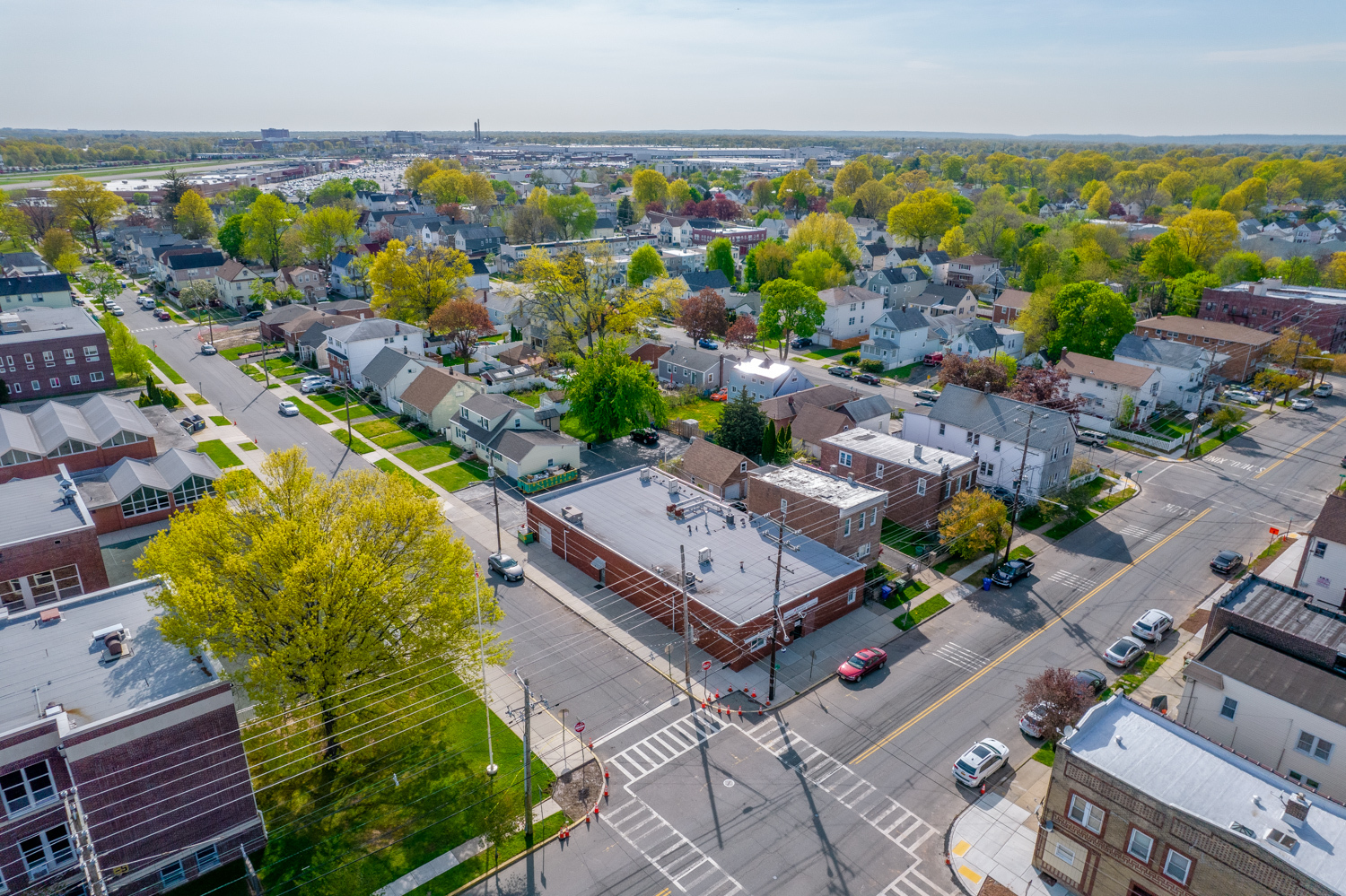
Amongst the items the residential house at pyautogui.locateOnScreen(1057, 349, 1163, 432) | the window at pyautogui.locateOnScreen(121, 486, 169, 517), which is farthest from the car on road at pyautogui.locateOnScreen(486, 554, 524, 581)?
the residential house at pyautogui.locateOnScreen(1057, 349, 1163, 432)

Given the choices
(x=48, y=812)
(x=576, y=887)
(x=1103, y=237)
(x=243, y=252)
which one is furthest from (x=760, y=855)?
(x=243, y=252)

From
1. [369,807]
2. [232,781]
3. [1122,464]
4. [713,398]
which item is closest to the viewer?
[232,781]

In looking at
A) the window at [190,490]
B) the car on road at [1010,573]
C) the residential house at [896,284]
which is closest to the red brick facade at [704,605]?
the car on road at [1010,573]

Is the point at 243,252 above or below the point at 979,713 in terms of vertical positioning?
above

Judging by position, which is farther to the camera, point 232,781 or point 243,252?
point 243,252

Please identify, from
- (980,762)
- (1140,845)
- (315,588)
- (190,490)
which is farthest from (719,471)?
(190,490)

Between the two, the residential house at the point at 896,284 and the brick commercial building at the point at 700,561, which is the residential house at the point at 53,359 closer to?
the brick commercial building at the point at 700,561

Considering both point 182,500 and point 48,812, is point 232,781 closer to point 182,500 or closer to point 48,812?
point 48,812
